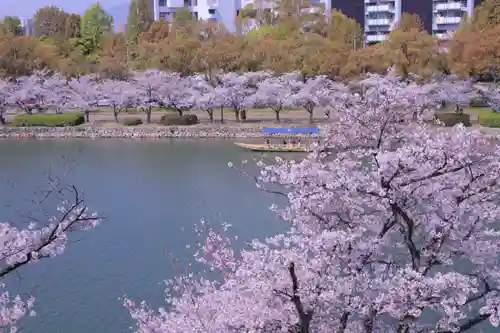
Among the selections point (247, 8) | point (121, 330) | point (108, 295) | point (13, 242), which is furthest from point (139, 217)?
point (247, 8)

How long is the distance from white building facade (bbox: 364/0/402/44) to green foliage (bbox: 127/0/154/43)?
1202cm

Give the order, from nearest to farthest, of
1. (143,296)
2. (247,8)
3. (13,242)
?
(13,242) → (143,296) → (247,8)

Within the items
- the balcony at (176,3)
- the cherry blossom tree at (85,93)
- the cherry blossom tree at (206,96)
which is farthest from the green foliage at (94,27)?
the cherry blossom tree at (206,96)

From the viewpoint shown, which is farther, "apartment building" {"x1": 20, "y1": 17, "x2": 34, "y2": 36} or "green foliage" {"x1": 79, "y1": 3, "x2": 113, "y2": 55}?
"apartment building" {"x1": 20, "y1": 17, "x2": 34, "y2": 36}

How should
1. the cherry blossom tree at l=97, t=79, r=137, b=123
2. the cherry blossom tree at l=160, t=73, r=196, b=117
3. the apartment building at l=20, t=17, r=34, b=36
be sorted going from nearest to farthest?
the cherry blossom tree at l=160, t=73, r=196, b=117 < the cherry blossom tree at l=97, t=79, r=137, b=123 < the apartment building at l=20, t=17, r=34, b=36

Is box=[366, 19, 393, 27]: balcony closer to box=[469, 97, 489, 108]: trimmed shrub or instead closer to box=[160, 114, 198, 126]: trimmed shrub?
box=[469, 97, 489, 108]: trimmed shrub

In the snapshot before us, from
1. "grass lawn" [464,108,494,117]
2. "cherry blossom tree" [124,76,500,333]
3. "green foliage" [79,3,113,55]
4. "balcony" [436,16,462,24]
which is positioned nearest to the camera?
"cherry blossom tree" [124,76,500,333]

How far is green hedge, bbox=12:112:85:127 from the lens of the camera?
22359 mm

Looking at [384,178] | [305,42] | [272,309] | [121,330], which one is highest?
[305,42]

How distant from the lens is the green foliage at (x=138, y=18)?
3659 centimetres

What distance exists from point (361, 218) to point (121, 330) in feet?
12.4

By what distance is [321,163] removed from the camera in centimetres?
415

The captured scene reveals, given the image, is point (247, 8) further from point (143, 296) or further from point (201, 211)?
point (143, 296)

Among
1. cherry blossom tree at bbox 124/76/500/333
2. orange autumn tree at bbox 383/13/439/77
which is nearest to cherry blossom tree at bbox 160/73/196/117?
orange autumn tree at bbox 383/13/439/77
